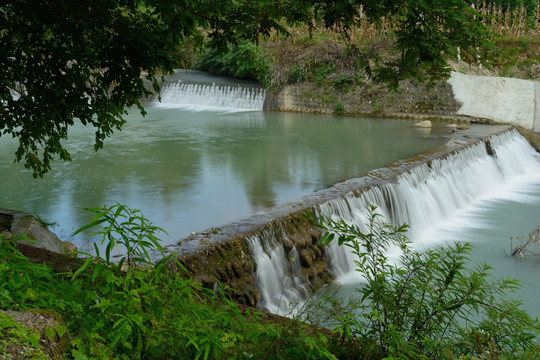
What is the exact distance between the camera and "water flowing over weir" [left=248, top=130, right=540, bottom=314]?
263 inches

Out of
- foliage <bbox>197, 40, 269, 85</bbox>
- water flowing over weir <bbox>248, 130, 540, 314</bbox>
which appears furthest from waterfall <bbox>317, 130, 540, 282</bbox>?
foliage <bbox>197, 40, 269, 85</bbox>

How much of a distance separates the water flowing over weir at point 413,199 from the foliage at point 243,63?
1096 centimetres

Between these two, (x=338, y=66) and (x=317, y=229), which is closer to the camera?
(x=317, y=229)

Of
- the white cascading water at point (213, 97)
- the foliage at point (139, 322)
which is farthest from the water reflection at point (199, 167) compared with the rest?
the white cascading water at point (213, 97)

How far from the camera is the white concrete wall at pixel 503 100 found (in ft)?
63.9

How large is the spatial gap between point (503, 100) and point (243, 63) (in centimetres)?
1098

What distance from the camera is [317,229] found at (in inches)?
295

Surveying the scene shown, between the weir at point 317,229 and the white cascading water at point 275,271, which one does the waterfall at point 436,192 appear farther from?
the white cascading water at point 275,271

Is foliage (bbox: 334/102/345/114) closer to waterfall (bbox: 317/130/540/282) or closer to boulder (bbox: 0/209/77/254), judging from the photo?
waterfall (bbox: 317/130/540/282)

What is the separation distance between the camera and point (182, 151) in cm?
1341

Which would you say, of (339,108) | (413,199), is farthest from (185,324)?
(339,108)

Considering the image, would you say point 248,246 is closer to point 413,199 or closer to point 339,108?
point 413,199

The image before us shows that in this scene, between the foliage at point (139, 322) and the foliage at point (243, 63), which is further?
the foliage at point (243, 63)

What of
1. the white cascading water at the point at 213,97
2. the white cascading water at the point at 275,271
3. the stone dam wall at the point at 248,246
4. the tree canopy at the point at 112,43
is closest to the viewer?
the tree canopy at the point at 112,43
